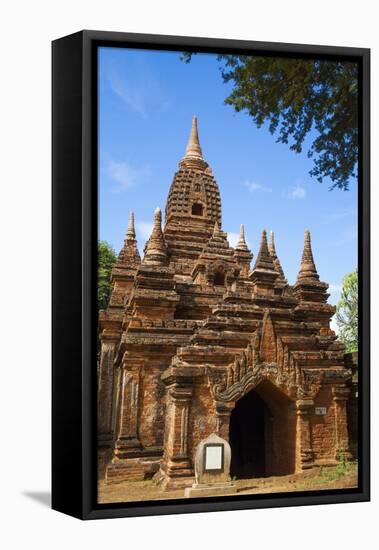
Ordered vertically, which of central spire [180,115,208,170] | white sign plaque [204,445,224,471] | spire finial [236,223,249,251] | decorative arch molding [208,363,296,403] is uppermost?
central spire [180,115,208,170]

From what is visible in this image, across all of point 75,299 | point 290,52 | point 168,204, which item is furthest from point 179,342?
point 290,52

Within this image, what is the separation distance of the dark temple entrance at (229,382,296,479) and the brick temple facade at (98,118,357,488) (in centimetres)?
1

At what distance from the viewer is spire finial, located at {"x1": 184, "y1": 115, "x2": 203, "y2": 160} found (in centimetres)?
1151

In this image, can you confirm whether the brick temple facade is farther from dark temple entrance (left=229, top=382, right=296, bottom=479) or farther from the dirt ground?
the dirt ground

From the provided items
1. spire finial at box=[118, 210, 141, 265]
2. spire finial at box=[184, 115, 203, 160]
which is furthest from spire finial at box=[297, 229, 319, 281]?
spire finial at box=[118, 210, 141, 265]

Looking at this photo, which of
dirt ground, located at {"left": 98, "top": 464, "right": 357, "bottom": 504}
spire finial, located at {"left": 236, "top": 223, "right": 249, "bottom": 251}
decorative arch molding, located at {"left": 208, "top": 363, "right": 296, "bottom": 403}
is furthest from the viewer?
spire finial, located at {"left": 236, "top": 223, "right": 249, "bottom": 251}

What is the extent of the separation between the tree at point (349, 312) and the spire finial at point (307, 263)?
0.44 metres

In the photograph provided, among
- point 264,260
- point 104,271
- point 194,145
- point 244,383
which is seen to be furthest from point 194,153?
point 244,383

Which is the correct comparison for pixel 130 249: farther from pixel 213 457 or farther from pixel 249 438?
pixel 249 438

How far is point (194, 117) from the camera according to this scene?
11.5 metres

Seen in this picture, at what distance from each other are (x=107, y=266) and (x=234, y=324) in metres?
1.90

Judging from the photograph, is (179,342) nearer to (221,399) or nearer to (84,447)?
(221,399)

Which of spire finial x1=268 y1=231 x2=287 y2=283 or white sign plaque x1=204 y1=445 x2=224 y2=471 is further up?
spire finial x1=268 y1=231 x2=287 y2=283

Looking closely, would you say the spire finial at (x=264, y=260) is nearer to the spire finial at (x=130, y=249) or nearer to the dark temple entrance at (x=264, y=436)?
the dark temple entrance at (x=264, y=436)
